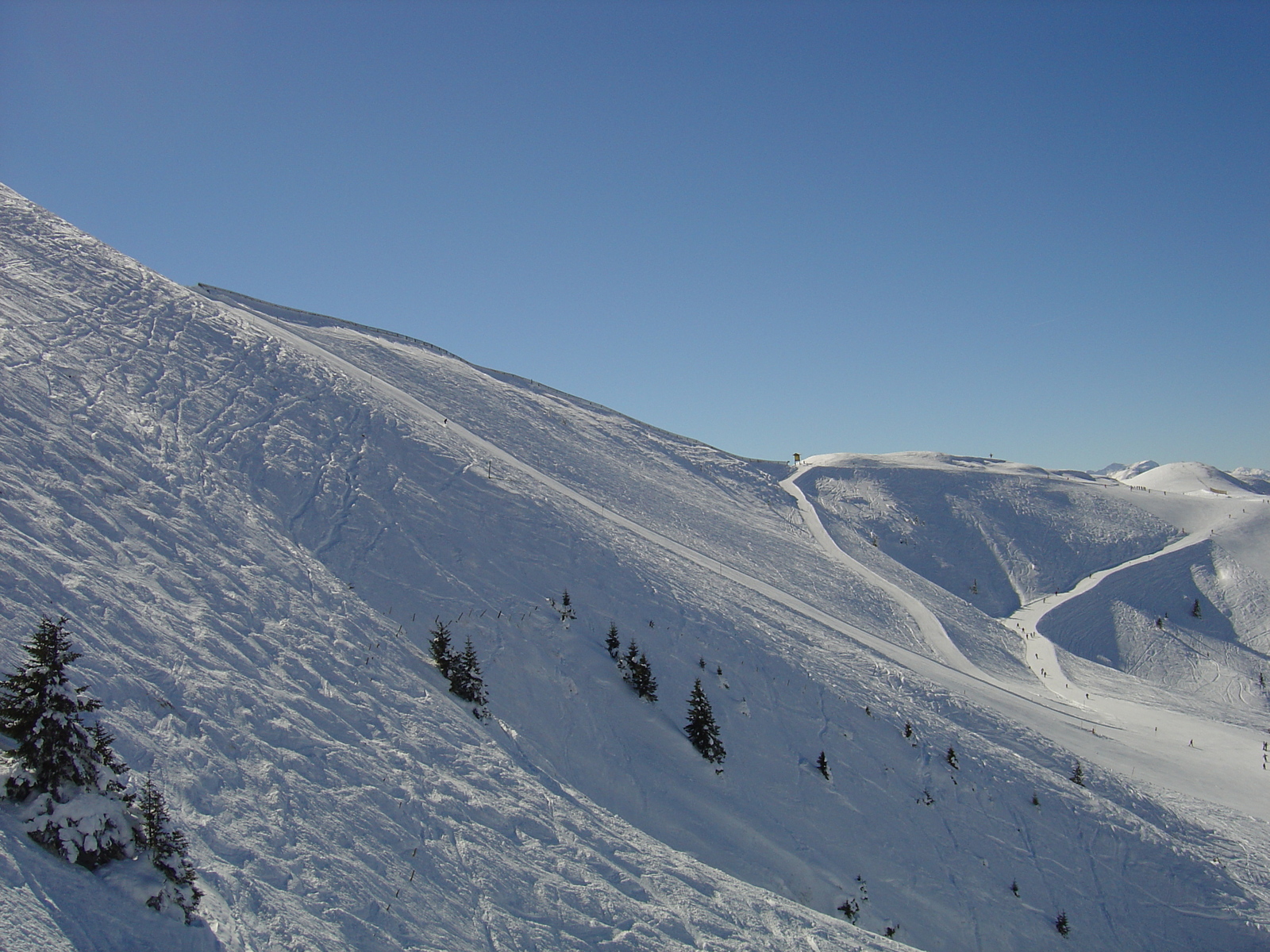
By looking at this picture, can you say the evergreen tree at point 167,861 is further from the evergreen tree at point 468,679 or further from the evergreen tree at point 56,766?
the evergreen tree at point 468,679

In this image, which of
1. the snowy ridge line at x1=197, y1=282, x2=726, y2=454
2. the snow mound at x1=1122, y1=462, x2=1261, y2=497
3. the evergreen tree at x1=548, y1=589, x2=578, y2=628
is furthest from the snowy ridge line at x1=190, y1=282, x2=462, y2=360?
the snow mound at x1=1122, y1=462, x2=1261, y2=497

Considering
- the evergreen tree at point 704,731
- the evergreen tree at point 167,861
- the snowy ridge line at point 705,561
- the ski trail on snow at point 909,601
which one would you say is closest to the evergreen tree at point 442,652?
the evergreen tree at point 704,731

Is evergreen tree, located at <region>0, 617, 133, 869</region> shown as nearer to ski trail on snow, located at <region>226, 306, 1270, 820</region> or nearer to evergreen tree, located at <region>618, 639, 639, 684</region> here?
evergreen tree, located at <region>618, 639, 639, 684</region>

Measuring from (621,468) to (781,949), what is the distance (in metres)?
36.7

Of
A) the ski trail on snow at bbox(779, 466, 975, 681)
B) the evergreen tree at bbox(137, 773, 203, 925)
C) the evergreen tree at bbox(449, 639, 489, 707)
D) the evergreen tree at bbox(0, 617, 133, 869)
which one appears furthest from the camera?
the ski trail on snow at bbox(779, 466, 975, 681)

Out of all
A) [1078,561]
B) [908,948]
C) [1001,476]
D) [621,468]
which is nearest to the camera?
[908,948]

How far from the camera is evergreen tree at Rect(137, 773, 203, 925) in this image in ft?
28.8

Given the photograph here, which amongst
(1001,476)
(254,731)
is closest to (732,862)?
(254,731)

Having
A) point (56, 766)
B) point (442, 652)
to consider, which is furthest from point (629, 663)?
point (56, 766)

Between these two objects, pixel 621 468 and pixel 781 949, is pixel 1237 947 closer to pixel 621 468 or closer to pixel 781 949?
pixel 781 949

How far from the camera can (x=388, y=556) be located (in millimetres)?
22812

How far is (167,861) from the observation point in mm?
8969

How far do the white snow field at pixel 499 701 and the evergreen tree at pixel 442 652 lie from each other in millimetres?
485

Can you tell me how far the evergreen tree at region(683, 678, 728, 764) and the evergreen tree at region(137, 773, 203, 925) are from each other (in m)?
13.9
